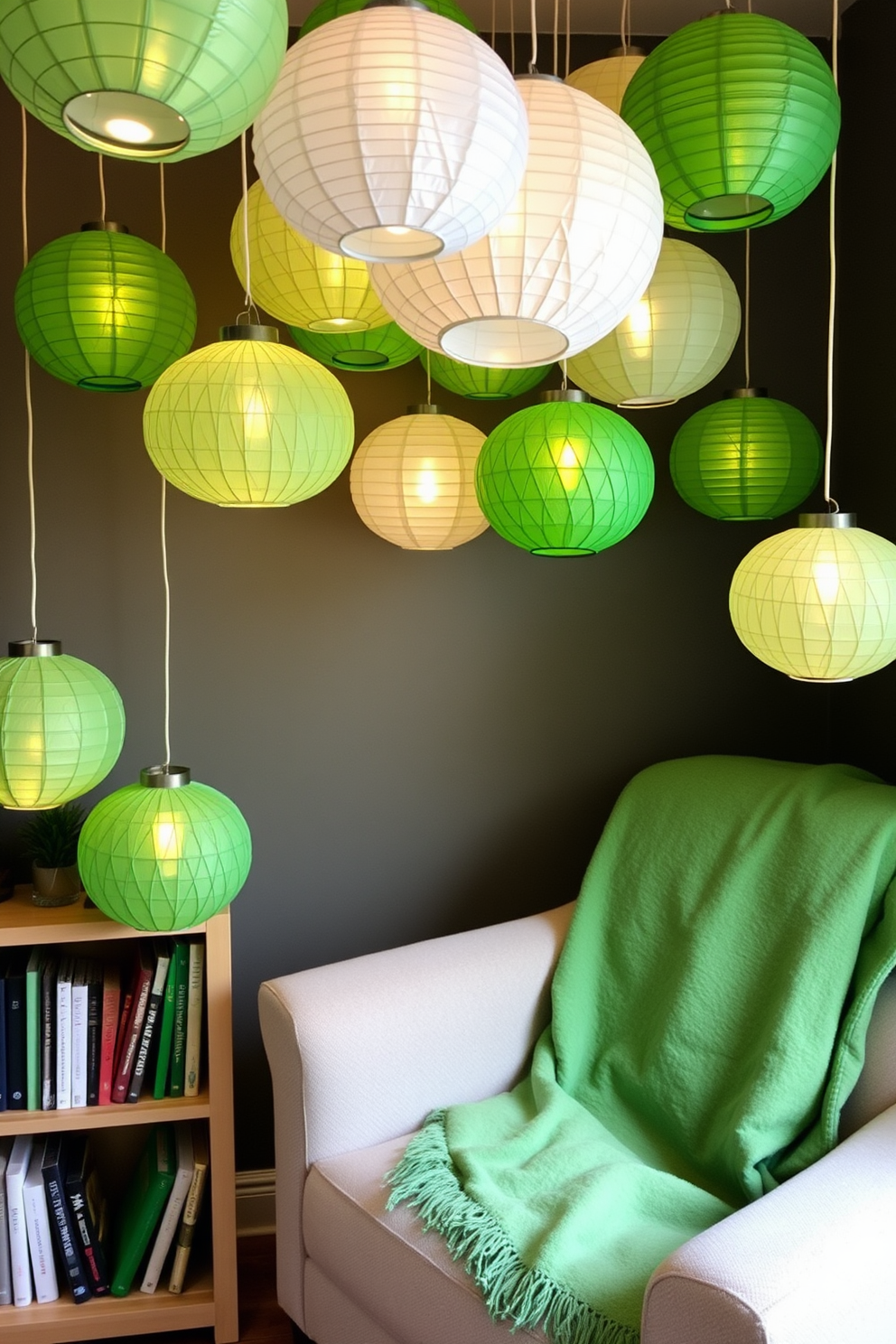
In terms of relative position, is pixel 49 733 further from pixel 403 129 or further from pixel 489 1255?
pixel 403 129

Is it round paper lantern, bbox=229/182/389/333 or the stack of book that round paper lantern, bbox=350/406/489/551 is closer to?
round paper lantern, bbox=229/182/389/333

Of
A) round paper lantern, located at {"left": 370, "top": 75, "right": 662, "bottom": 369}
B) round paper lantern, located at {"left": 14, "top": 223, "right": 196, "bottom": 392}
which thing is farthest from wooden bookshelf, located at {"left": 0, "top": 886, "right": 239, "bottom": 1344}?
round paper lantern, located at {"left": 370, "top": 75, "right": 662, "bottom": 369}

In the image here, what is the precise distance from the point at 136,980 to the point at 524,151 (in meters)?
1.78

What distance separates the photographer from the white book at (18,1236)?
211cm

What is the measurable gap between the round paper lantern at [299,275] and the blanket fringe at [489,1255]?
4.20 ft

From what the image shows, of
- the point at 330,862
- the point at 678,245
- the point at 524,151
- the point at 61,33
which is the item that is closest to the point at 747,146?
the point at 678,245

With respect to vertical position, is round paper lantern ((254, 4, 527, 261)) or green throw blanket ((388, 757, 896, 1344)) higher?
round paper lantern ((254, 4, 527, 261))

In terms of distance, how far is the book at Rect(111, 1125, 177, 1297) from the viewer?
2166 mm

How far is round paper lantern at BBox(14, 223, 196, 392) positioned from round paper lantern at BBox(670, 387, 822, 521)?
2.95 ft

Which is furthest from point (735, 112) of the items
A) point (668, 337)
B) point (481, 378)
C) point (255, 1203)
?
point (255, 1203)

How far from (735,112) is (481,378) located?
2.33 feet

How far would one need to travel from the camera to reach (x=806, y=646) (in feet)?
4.76

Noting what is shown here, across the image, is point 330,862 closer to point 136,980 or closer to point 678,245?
point 136,980

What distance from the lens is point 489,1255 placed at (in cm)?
164
